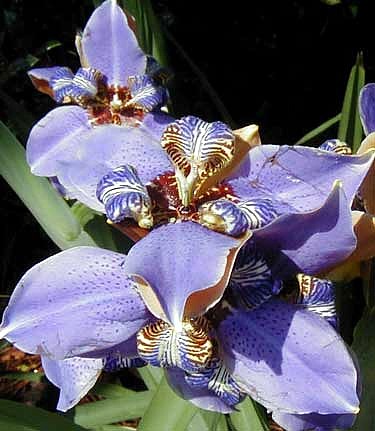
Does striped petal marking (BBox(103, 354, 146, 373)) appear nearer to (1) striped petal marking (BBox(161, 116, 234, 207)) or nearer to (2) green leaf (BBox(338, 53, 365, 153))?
(1) striped petal marking (BBox(161, 116, 234, 207))

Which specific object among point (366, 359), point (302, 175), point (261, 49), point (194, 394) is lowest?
point (261, 49)

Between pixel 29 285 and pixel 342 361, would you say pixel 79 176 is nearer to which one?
pixel 29 285

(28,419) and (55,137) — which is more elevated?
(55,137)

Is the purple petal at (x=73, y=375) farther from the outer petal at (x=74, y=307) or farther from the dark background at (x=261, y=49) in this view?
the dark background at (x=261, y=49)

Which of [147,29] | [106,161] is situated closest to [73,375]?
[106,161]

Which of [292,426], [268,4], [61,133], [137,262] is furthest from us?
[268,4]

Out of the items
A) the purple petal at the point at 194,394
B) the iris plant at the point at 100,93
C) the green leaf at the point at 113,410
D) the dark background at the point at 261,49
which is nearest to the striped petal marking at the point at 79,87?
the iris plant at the point at 100,93

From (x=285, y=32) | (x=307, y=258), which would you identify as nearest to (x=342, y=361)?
(x=307, y=258)

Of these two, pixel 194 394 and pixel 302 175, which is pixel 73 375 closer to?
pixel 194 394
